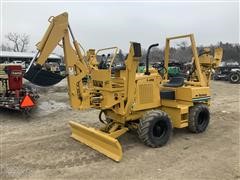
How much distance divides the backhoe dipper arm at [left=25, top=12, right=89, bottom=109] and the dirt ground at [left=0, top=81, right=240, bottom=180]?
1119 millimetres

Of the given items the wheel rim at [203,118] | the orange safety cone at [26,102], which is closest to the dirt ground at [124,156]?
the wheel rim at [203,118]

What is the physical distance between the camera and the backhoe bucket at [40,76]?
19.7 ft

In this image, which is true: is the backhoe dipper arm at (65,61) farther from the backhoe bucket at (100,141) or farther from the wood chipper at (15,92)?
the wood chipper at (15,92)

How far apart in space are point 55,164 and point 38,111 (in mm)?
5089

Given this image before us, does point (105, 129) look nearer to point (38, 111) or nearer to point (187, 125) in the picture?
point (187, 125)

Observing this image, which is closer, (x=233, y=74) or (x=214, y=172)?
(x=214, y=172)

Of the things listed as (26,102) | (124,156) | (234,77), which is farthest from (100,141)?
(234,77)

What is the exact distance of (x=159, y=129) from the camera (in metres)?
6.38

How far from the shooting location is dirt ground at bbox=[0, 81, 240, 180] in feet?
16.8

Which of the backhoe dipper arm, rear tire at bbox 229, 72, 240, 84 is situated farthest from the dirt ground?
rear tire at bbox 229, 72, 240, 84

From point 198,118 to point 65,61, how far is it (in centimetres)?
336

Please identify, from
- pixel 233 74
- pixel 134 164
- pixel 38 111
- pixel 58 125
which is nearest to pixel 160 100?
pixel 134 164

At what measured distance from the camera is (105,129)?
6785 mm

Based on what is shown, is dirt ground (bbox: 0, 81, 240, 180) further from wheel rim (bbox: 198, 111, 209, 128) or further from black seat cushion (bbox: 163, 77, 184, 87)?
black seat cushion (bbox: 163, 77, 184, 87)
